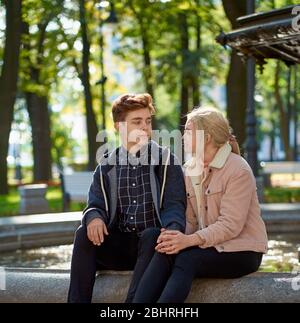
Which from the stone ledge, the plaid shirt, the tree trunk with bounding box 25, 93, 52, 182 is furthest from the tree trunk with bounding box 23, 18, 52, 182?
the plaid shirt

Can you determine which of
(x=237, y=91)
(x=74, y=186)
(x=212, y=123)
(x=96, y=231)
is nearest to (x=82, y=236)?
(x=96, y=231)

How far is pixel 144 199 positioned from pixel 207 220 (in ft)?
1.38

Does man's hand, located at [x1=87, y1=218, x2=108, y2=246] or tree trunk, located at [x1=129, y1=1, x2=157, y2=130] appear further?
tree trunk, located at [x1=129, y1=1, x2=157, y2=130]

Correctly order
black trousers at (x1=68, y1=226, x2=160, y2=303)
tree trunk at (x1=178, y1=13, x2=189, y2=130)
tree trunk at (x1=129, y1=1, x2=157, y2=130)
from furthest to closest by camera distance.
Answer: tree trunk at (x1=178, y1=13, x2=189, y2=130) < tree trunk at (x1=129, y1=1, x2=157, y2=130) < black trousers at (x1=68, y1=226, x2=160, y2=303)

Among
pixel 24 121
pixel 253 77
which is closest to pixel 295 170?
pixel 253 77

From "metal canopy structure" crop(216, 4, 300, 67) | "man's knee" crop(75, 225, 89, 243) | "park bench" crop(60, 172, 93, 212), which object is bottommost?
"park bench" crop(60, 172, 93, 212)

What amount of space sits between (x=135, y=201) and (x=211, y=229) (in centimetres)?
58

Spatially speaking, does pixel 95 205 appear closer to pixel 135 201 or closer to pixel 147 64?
pixel 135 201

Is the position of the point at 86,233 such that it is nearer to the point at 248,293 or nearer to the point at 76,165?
the point at 248,293

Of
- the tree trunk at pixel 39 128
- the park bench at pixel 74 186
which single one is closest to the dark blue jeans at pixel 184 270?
the park bench at pixel 74 186

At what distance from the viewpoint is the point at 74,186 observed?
48.1 ft

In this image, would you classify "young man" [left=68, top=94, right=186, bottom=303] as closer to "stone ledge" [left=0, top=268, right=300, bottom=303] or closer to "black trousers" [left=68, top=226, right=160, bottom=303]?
"black trousers" [left=68, top=226, right=160, bottom=303]

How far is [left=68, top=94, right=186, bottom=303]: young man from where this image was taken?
185 inches

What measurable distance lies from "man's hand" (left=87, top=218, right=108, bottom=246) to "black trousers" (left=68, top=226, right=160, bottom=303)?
5cm
